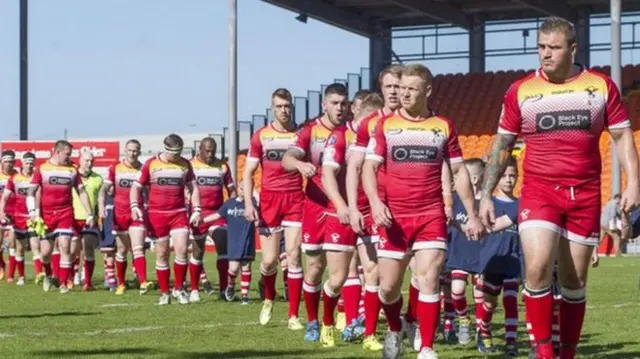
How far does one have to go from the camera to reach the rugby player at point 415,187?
415 inches

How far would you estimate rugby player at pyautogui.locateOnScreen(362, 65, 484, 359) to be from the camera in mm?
10539

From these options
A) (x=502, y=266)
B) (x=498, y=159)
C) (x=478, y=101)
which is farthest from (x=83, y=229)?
(x=478, y=101)

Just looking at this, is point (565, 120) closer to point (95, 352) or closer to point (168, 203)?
point (95, 352)

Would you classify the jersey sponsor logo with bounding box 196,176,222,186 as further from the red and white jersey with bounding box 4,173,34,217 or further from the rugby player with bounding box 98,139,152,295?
the red and white jersey with bounding box 4,173,34,217

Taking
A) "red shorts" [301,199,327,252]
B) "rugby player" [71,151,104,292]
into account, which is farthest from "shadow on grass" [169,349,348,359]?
"rugby player" [71,151,104,292]

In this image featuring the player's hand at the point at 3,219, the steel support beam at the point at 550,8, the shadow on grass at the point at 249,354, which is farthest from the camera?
the steel support beam at the point at 550,8

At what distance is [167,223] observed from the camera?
19.0 m

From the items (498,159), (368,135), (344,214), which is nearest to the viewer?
(498,159)

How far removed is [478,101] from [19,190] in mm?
23793

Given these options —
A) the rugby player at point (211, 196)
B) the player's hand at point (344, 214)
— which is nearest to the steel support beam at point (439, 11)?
the rugby player at point (211, 196)

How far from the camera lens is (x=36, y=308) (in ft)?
59.7

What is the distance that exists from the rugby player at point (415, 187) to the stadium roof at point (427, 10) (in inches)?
1318

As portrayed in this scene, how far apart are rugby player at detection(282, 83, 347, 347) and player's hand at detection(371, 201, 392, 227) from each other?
2.70 m

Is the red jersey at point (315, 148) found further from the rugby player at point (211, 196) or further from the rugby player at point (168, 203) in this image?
the rugby player at point (211, 196)
